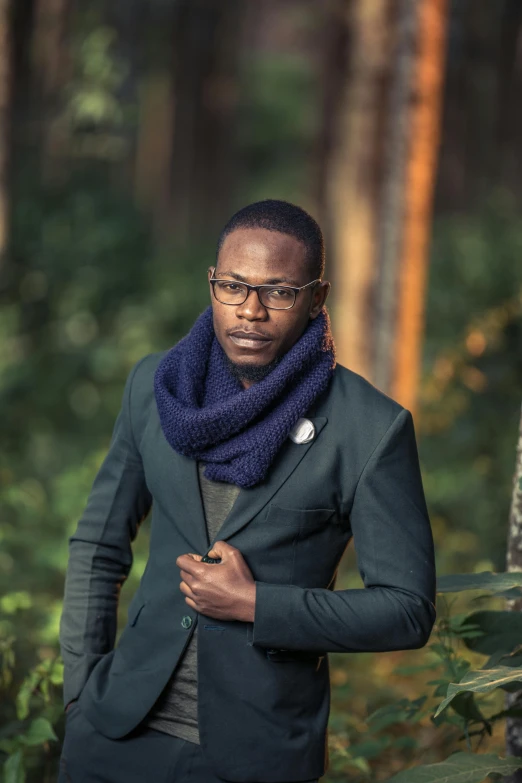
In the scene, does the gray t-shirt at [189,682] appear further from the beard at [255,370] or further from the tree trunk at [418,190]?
the tree trunk at [418,190]

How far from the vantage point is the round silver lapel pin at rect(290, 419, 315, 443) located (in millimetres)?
2773

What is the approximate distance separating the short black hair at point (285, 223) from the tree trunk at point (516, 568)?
3.89 ft

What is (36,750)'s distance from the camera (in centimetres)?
428

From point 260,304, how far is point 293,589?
75 cm

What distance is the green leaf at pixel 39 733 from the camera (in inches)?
138

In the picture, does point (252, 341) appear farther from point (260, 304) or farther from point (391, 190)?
point (391, 190)

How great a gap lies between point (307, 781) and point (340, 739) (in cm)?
165

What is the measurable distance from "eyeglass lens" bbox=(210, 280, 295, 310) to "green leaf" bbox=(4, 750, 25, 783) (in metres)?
1.73

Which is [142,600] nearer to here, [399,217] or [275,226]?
[275,226]

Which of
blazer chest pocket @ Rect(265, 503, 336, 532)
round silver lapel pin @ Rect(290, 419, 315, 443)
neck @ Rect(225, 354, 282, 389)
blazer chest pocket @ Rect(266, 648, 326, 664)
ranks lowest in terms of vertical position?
blazer chest pocket @ Rect(266, 648, 326, 664)

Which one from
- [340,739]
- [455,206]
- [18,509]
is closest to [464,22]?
[455,206]

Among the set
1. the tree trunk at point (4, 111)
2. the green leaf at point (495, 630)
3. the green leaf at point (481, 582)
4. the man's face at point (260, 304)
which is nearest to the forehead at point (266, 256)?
the man's face at point (260, 304)

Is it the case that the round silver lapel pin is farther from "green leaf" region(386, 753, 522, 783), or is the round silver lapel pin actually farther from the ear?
"green leaf" region(386, 753, 522, 783)

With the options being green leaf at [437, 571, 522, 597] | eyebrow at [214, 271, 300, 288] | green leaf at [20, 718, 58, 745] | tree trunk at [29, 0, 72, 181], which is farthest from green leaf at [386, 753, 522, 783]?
tree trunk at [29, 0, 72, 181]
